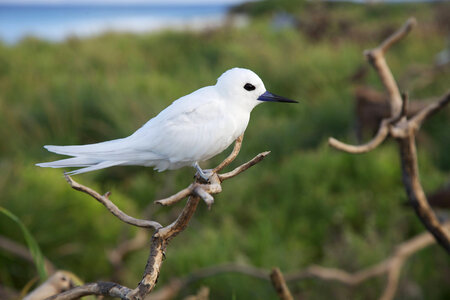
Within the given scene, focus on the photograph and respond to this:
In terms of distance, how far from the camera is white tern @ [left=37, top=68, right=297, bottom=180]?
1.10 metres

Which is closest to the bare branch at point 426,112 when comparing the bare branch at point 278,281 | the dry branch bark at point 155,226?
the bare branch at point 278,281

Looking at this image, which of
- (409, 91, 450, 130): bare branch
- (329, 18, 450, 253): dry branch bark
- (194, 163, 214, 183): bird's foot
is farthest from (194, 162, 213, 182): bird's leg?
(409, 91, 450, 130): bare branch

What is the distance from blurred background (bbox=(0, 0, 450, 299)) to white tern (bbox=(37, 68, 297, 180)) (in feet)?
2.91

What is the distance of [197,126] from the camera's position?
3.82ft

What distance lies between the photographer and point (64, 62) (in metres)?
12.3

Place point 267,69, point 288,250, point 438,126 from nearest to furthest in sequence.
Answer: point 288,250, point 438,126, point 267,69

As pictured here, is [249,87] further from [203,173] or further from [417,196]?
[417,196]

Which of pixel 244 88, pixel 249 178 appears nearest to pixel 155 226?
pixel 244 88

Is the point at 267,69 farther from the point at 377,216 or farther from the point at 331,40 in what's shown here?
the point at 377,216

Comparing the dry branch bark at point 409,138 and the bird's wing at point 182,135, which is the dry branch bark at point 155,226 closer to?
the bird's wing at point 182,135

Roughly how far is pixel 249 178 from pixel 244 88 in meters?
5.22

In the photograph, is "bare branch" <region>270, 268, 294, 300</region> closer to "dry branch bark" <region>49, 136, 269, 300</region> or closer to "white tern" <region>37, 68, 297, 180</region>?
"dry branch bark" <region>49, 136, 269, 300</region>

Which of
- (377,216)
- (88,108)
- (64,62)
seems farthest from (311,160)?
(64,62)

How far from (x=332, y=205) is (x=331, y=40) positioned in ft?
31.5
